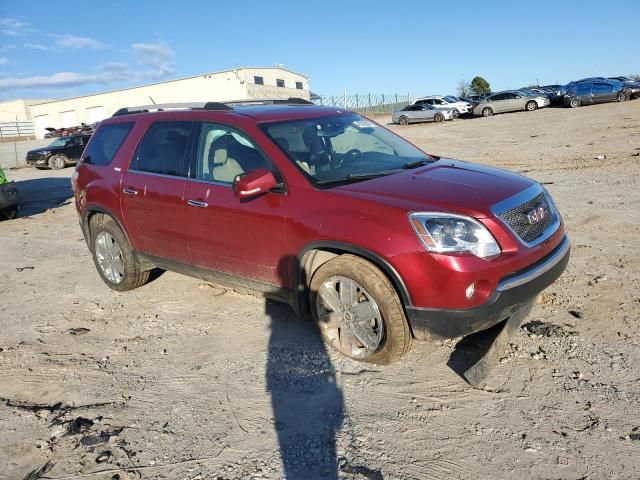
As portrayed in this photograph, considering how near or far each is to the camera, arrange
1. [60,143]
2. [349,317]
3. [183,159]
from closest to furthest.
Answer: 1. [349,317]
2. [183,159]
3. [60,143]

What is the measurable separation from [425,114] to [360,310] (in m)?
31.7

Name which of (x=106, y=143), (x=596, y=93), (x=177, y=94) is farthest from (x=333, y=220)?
(x=177, y=94)

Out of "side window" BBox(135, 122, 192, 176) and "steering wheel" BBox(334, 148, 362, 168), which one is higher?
"side window" BBox(135, 122, 192, 176)

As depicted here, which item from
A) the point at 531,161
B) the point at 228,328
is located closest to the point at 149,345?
the point at 228,328

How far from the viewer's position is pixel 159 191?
476 centimetres

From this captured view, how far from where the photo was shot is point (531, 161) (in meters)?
12.8

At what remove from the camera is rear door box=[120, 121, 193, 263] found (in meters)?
4.66

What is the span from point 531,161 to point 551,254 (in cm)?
1006

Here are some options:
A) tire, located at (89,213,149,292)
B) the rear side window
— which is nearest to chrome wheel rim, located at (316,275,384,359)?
tire, located at (89,213,149,292)

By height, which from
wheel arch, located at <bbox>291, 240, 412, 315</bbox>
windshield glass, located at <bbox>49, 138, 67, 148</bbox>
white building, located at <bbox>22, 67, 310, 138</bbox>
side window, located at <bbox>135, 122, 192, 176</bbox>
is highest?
white building, located at <bbox>22, 67, 310, 138</bbox>

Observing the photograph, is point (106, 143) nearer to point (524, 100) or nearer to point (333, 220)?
point (333, 220)

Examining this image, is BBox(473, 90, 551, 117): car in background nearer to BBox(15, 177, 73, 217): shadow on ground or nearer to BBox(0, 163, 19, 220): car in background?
BBox(15, 177, 73, 217): shadow on ground

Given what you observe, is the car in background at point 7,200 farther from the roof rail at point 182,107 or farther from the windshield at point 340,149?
the windshield at point 340,149

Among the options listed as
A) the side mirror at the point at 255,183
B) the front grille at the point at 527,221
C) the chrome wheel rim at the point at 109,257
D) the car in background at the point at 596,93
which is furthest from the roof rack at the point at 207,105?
the car in background at the point at 596,93
